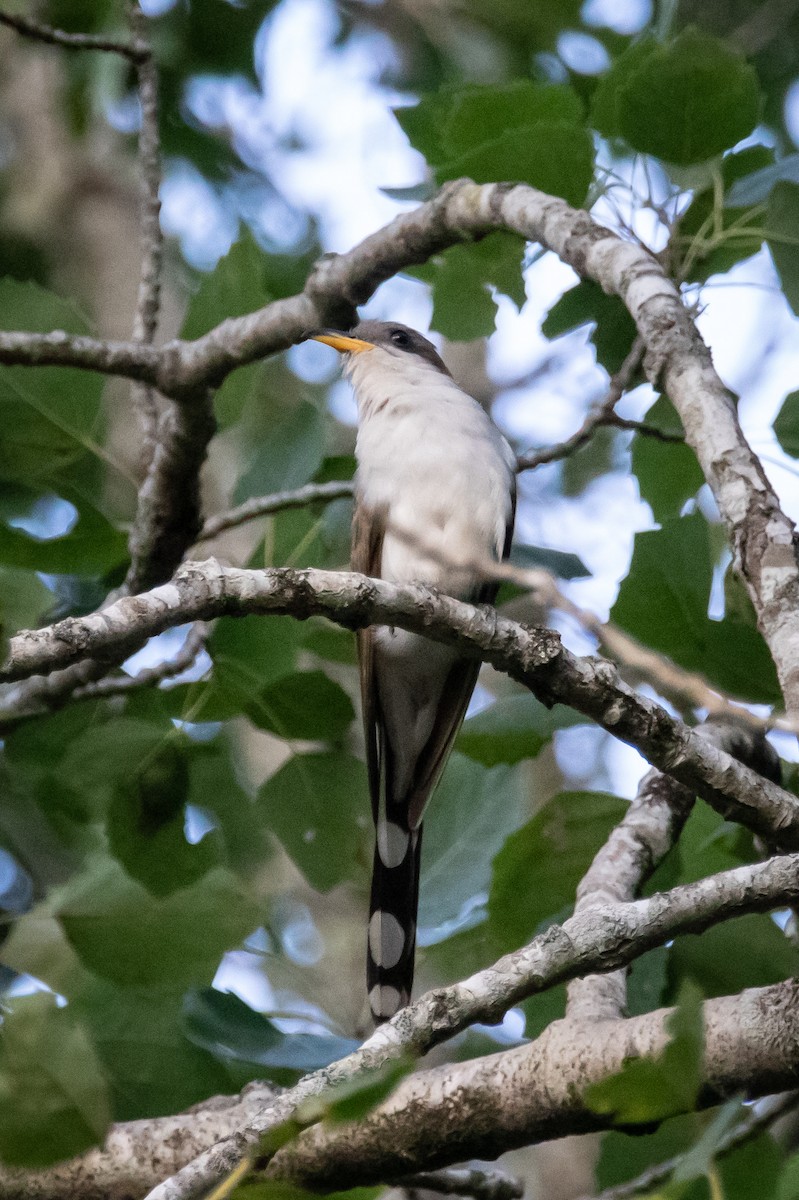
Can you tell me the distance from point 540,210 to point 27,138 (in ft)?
14.0

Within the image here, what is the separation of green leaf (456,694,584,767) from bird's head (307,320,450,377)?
1648 mm

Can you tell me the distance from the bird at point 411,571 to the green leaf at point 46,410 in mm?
732

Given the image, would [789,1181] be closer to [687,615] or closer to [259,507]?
[687,615]

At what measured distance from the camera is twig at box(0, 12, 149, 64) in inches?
164

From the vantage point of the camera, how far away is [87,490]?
3934 mm

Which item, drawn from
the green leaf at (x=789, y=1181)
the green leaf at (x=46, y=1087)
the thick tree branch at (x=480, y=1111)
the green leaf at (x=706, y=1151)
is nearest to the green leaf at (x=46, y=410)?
the thick tree branch at (x=480, y=1111)

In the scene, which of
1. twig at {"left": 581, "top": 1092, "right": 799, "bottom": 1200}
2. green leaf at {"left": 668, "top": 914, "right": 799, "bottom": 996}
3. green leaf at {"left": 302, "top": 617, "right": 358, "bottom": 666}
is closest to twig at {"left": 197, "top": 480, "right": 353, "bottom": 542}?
green leaf at {"left": 302, "top": 617, "right": 358, "bottom": 666}

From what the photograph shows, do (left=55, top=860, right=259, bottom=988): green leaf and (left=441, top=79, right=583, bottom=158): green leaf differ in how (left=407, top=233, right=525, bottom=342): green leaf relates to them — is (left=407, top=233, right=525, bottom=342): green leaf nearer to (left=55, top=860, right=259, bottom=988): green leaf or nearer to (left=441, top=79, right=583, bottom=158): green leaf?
(left=441, top=79, right=583, bottom=158): green leaf

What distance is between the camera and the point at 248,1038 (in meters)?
3.29

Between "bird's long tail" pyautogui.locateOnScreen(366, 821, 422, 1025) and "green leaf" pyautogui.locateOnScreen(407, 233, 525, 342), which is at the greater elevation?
"green leaf" pyautogui.locateOnScreen(407, 233, 525, 342)

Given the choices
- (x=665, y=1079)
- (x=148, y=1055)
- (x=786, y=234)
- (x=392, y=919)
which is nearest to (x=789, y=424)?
(x=786, y=234)

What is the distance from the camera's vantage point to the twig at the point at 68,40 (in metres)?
4.18

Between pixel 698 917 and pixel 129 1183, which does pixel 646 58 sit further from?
pixel 129 1183

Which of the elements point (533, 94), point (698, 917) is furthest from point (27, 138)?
point (698, 917)
